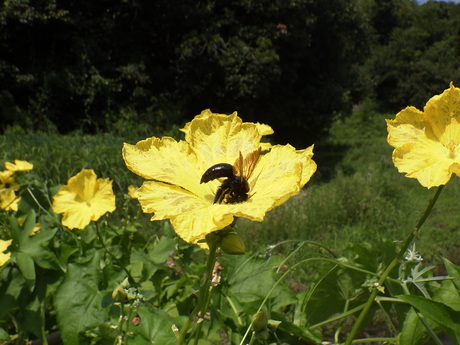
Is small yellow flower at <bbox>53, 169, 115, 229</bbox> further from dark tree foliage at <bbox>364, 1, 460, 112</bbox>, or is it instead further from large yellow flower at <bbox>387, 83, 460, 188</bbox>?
dark tree foliage at <bbox>364, 1, 460, 112</bbox>

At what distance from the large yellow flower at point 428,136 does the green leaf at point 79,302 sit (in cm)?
79

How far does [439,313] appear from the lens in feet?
2.56

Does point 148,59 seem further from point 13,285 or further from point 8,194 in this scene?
point 13,285

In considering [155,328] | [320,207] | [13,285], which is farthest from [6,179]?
[320,207]

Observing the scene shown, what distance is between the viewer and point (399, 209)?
5.88 m

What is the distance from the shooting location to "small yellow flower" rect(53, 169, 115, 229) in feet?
5.32

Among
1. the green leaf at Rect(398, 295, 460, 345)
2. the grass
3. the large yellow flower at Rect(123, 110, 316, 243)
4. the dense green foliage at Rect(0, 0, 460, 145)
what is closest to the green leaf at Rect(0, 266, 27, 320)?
the large yellow flower at Rect(123, 110, 316, 243)

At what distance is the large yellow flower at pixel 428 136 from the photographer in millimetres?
810

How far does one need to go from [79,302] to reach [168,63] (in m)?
8.49

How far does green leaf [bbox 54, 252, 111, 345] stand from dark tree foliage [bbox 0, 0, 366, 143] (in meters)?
6.23

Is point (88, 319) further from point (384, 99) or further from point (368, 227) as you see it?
point (384, 99)

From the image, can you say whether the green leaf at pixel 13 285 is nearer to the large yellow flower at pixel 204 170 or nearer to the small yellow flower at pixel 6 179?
the small yellow flower at pixel 6 179

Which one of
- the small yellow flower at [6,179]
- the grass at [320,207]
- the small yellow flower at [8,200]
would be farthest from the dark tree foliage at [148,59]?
the small yellow flower at [8,200]

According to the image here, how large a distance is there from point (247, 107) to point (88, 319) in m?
8.60
